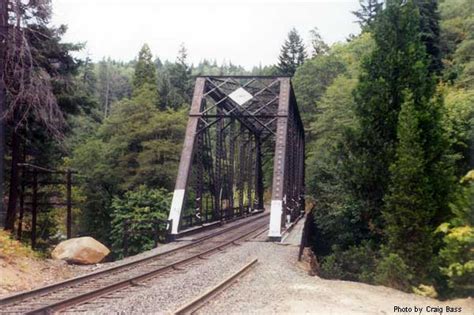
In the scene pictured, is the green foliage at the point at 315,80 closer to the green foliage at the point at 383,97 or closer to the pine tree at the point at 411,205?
the green foliage at the point at 383,97

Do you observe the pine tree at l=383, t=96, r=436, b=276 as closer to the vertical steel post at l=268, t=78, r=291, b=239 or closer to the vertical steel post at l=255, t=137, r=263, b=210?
the vertical steel post at l=268, t=78, r=291, b=239

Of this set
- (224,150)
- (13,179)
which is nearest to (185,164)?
(13,179)

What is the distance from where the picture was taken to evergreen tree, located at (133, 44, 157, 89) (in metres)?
55.2

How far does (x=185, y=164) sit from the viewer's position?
19312 millimetres

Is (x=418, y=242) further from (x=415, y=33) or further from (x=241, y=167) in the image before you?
(x=241, y=167)

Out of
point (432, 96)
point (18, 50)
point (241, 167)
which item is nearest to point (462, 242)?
point (432, 96)

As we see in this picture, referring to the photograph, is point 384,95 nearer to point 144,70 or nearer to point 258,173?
point 258,173

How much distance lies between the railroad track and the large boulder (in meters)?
1.43

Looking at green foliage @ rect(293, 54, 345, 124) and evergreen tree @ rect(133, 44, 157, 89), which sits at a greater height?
evergreen tree @ rect(133, 44, 157, 89)

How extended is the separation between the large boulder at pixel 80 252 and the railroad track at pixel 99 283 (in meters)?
1.43

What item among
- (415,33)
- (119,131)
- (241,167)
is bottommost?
(241,167)

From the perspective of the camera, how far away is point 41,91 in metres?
12.3

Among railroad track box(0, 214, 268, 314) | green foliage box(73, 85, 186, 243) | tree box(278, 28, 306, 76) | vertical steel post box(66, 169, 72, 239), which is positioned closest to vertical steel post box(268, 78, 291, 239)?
railroad track box(0, 214, 268, 314)

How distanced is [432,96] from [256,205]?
2322 centimetres
